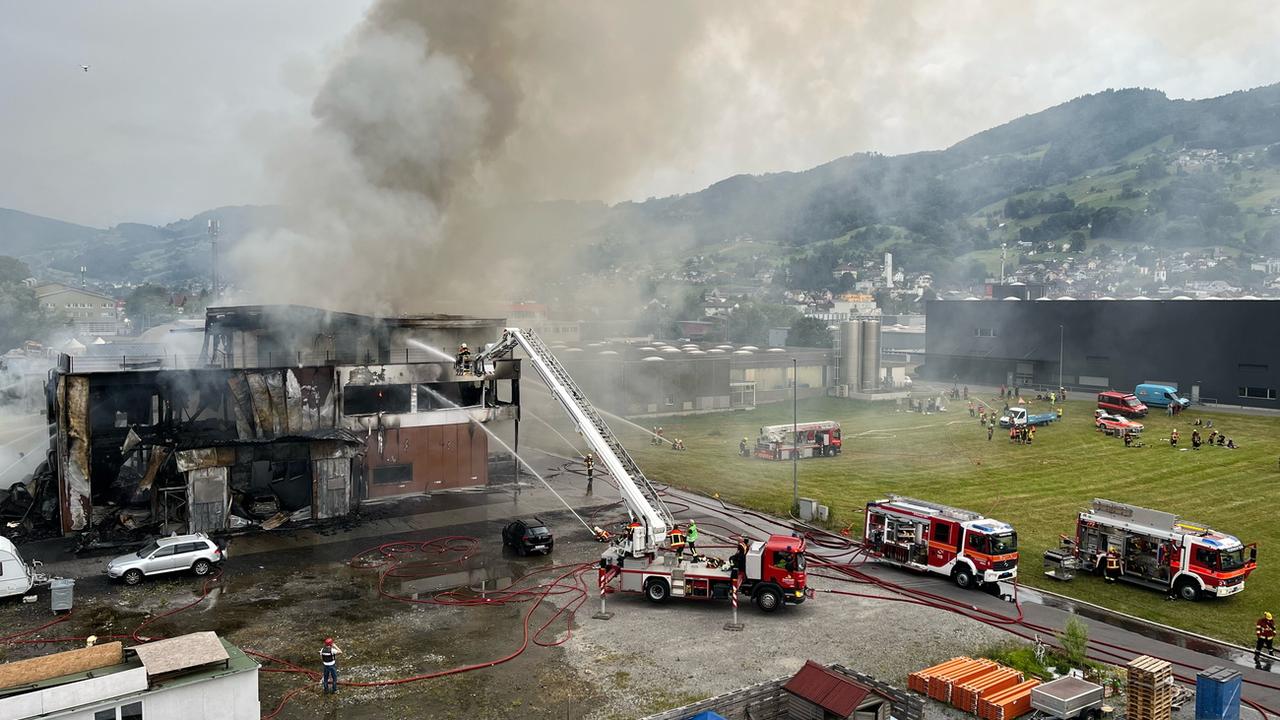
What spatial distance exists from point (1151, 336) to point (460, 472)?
50.2 metres

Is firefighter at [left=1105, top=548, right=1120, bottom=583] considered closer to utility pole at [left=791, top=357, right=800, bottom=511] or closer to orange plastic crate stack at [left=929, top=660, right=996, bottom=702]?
orange plastic crate stack at [left=929, top=660, right=996, bottom=702]

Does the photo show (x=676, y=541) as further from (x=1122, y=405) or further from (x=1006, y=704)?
(x=1122, y=405)

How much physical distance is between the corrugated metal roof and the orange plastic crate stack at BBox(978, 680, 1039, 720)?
286 centimetres

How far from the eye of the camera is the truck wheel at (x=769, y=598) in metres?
21.6

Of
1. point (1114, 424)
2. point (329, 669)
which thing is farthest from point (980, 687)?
point (1114, 424)

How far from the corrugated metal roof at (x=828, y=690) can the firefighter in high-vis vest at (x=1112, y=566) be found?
44.6 ft

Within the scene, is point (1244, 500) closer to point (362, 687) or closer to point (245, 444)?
point (362, 687)

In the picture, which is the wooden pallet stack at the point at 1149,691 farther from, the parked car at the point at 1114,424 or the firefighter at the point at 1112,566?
the parked car at the point at 1114,424

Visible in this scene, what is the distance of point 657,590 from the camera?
22359 mm

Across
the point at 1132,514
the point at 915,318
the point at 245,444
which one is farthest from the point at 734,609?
the point at 915,318

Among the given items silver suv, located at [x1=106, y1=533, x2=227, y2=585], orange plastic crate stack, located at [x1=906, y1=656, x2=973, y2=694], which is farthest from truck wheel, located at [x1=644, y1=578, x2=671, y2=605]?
silver suv, located at [x1=106, y1=533, x2=227, y2=585]

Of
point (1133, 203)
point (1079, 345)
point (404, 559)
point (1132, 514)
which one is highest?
point (1133, 203)

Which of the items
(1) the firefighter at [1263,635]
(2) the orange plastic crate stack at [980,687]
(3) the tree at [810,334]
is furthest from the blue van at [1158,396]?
(2) the orange plastic crate stack at [980,687]

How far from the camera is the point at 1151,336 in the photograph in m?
60.4
